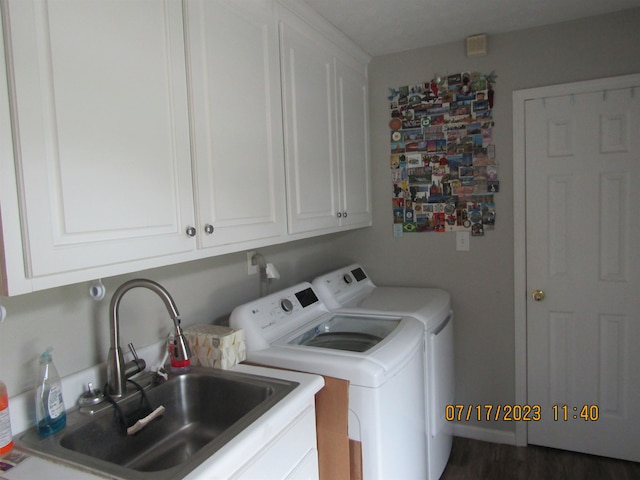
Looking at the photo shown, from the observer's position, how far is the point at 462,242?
260 centimetres

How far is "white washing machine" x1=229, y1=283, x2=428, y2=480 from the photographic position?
1.47 m

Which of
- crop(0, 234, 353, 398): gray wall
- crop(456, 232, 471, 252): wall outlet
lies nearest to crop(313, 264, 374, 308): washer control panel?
crop(0, 234, 353, 398): gray wall

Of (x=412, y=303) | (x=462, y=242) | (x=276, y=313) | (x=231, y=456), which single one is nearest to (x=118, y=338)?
(x=231, y=456)

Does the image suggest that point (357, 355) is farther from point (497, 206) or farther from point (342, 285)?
point (497, 206)

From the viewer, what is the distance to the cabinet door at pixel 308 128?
182cm

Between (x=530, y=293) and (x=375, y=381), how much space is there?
4.84 ft

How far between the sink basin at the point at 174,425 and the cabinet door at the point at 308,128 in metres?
0.69

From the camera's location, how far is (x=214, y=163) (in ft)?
4.52

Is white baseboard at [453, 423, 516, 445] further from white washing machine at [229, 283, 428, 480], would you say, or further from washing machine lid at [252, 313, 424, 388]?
washing machine lid at [252, 313, 424, 388]

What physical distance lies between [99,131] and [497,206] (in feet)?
7.10

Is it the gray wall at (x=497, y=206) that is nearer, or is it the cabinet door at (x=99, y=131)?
the cabinet door at (x=99, y=131)

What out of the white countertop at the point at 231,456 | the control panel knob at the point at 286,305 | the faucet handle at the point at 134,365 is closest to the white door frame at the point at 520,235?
the control panel knob at the point at 286,305

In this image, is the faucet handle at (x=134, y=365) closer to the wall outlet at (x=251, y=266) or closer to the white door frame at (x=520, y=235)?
the wall outlet at (x=251, y=266)

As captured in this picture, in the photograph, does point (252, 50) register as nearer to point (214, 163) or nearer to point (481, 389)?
point (214, 163)
